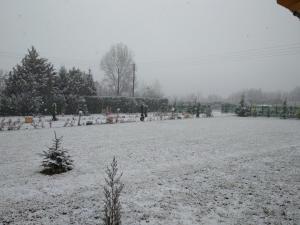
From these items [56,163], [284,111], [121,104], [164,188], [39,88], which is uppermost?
[39,88]

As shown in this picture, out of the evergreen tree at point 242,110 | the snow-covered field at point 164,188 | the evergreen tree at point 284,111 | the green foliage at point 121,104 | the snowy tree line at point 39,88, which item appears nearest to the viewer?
the snow-covered field at point 164,188

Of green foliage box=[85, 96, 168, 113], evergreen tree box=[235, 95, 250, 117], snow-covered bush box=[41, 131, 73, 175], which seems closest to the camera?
snow-covered bush box=[41, 131, 73, 175]

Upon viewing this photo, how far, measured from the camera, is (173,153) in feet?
28.3

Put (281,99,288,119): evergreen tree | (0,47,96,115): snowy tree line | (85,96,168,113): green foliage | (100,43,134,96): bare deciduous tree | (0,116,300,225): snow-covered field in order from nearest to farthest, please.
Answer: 1. (0,116,300,225): snow-covered field
2. (0,47,96,115): snowy tree line
3. (281,99,288,119): evergreen tree
4. (85,96,168,113): green foliage
5. (100,43,134,96): bare deciduous tree

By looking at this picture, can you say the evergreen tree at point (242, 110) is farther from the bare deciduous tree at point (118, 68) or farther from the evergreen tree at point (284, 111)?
the bare deciduous tree at point (118, 68)

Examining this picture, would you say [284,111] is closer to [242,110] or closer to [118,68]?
[242,110]

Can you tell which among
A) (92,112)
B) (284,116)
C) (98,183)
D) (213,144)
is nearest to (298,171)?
(213,144)

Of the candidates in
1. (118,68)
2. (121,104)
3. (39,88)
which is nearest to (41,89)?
(39,88)

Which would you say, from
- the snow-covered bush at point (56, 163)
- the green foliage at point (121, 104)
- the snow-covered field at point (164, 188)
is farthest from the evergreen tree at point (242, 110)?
the snow-covered bush at point (56, 163)

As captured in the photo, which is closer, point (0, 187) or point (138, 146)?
point (0, 187)

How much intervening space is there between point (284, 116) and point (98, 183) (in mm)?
30340

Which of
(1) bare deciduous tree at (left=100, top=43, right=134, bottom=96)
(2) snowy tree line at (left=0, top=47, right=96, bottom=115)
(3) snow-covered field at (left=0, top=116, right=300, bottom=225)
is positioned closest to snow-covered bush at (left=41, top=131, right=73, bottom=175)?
(3) snow-covered field at (left=0, top=116, right=300, bottom=225)

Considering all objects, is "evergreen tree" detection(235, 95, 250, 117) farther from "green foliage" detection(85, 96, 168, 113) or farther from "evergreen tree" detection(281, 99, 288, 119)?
"green foliage" detection(85, 96, 168, 113)

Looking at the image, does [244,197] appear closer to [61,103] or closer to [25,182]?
[25,182]
